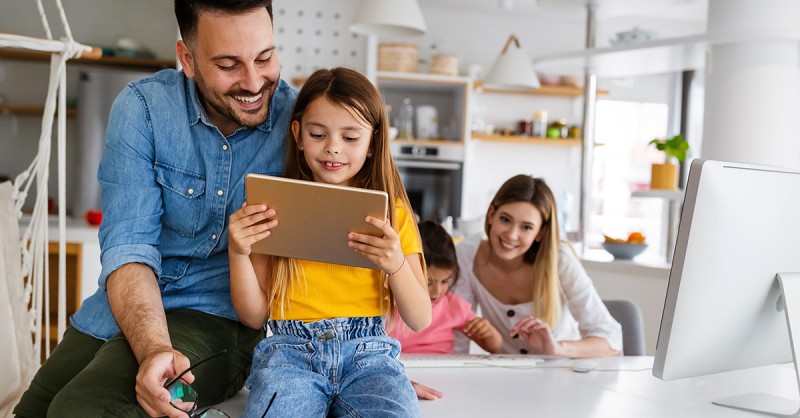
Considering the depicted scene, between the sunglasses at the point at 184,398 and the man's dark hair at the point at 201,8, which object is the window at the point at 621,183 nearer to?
the man's dark hair at the point at 201,8

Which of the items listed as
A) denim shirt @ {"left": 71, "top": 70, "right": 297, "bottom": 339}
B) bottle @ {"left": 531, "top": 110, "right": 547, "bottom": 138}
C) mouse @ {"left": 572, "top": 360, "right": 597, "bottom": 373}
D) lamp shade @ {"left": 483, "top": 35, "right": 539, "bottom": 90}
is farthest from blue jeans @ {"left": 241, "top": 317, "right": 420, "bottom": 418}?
bottle @ {"left": 531, "top": 110, "right": 547, "bottom": 138}

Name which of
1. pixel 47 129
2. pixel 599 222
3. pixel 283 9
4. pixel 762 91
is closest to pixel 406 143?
pixel 283 9

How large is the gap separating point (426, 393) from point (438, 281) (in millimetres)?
882

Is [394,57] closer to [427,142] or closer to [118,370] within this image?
[427,142]

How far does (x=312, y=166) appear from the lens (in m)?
1.46

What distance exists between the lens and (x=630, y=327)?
97.8 inches

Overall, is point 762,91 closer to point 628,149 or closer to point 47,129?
point 47,129

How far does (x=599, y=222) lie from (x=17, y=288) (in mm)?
6670

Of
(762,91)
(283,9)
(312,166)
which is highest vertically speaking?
(283,9)

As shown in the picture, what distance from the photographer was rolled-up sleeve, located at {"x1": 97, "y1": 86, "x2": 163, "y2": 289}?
1.51 meters

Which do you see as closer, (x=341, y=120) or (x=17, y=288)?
(x=341, y=120)

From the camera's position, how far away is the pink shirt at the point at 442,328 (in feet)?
7.53

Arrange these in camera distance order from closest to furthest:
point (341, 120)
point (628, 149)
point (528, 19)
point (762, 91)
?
point (341, 120) → point (762, 91) → point (528, 19) → point (628, 149)

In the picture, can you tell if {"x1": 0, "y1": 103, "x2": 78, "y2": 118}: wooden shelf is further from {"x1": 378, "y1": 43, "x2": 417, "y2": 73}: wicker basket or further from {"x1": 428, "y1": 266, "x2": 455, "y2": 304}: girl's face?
{"x1": 428, "y1": 266, "x2": 455, "y2": 304}: girl's face
